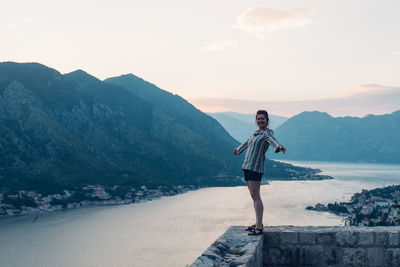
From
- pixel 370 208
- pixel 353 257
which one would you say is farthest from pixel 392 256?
pixel 370 208

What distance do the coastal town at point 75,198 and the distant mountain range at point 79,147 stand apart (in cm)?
367

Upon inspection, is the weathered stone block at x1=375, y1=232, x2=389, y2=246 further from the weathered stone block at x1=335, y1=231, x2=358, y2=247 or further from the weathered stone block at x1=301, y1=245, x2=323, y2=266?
the weathered stone block at x1=301, y1=245, x2=323, y2=266

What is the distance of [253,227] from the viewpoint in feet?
21.6

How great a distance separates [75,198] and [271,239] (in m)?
111

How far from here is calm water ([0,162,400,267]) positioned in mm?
63219

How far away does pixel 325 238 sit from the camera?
6508 millimetres

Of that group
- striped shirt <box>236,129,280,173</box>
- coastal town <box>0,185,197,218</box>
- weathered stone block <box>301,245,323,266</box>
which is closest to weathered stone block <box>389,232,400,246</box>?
weathered stone block <box>301,245,323,266</box>

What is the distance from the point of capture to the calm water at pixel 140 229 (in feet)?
207

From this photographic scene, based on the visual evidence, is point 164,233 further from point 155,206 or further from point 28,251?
point 155,206

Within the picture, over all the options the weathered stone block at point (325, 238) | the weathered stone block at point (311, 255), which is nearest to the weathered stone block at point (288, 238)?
the weathered stone block at point (311, 255)

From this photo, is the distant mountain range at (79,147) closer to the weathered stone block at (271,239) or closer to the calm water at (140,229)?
the calm water at (140,229)

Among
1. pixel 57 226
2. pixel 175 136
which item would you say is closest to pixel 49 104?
pixel 175 136

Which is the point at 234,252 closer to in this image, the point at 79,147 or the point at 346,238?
the point at 346,238

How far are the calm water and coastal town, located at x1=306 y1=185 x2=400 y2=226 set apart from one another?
3990mm
